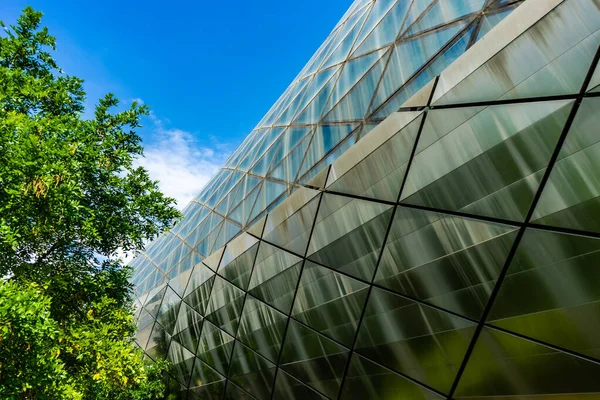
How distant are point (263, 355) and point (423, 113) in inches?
360

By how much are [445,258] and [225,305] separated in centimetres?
950

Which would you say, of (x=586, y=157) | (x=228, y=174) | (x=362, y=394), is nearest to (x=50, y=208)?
(x=362, y=394)

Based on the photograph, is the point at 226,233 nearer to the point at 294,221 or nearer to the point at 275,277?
the point at 275,277

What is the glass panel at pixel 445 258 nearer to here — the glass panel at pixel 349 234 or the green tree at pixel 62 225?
the glass panel at pixel 349 234

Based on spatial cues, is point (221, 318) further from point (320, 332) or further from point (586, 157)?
point (586, 157)

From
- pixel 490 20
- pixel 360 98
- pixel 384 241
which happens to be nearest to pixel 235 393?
pixel 384 241

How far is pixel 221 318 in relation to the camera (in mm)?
12914

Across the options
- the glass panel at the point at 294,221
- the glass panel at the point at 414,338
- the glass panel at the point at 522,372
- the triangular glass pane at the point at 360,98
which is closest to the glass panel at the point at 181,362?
the glass panel at the point at 294,221

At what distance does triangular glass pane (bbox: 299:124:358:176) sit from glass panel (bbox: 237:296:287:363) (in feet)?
16.6

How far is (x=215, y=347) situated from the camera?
13.0 m

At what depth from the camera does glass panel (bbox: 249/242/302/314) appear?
9.91 meters

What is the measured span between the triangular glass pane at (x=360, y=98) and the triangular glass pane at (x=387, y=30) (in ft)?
3.34

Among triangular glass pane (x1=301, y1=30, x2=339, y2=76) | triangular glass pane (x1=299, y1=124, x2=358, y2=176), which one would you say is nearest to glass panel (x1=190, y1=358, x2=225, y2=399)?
triangular glass pane (x1=299, y1=124, x2=358, y2=176)

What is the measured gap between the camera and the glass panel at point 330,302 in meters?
7.96
